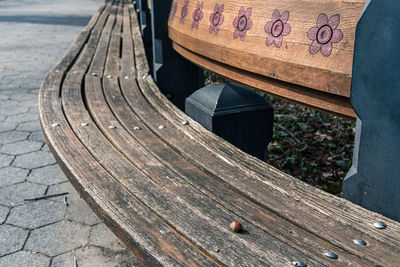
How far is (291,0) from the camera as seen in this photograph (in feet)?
5.10

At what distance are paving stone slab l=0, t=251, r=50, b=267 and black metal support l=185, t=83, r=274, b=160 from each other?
955 millimetres

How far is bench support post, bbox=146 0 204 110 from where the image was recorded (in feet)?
9.64

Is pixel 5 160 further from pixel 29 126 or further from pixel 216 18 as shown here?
pixel 216 18

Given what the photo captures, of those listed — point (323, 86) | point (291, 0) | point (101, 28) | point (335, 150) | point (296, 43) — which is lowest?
point (335, 150)

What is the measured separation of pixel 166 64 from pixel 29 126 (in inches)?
55.0

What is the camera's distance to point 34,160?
9.86 ft

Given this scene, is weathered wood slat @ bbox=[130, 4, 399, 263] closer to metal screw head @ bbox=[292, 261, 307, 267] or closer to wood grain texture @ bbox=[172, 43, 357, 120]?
metal screw head @ bbox=[292, 261, 307, 267]

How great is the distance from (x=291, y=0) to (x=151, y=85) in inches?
51.9

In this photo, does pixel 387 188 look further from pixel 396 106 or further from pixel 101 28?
pixel 101 28

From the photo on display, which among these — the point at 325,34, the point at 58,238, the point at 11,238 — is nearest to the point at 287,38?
the point at 325,34

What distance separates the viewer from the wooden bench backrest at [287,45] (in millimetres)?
1365

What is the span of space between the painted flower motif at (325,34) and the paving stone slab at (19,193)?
1.82m

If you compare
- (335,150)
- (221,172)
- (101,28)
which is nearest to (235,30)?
(221,172)

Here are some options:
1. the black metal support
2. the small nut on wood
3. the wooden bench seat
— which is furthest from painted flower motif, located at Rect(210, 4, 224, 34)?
the small nut on wood
